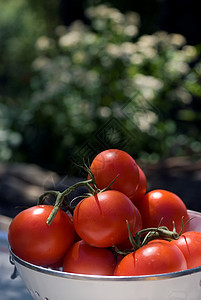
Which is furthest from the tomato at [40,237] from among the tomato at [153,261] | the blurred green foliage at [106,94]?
the blurred green foliage at [106,94]

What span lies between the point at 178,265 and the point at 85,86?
2.63 metres

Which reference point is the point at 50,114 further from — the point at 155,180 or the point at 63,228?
the point at 63,228

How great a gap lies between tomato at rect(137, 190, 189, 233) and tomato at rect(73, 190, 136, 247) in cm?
8

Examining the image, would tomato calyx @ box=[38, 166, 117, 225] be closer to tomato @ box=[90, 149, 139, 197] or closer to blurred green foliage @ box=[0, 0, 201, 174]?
tomato @ box=[90, 149, 139, 197]

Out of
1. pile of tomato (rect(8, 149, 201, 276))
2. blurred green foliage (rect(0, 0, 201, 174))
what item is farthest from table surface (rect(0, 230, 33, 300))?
blurred green foliage (rect(0, 0, 201, 174))

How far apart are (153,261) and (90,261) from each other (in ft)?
0.30

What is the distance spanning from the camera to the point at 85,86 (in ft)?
10.2

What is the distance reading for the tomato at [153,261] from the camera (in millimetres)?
561

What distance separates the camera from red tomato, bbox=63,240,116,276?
0.60 m

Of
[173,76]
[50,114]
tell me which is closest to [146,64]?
[173,76]

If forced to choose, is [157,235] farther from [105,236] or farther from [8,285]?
[8,285]

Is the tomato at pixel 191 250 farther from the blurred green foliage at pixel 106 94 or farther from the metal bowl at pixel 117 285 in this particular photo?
the blurred green foliage at pixel 106 94

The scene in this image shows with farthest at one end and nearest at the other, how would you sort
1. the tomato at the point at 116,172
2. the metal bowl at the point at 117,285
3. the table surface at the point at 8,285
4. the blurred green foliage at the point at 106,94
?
the blurred green foliage at the point at 106,94, the table surface at the point at 8,285, the tomato at the point at 116,172, the metal bowl at the point at 117,285

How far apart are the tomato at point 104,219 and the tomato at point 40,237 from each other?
0.03m
